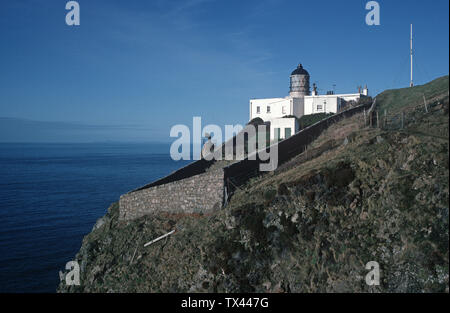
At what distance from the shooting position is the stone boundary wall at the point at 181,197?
52.6 feet

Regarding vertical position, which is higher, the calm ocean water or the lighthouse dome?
the lighthouse dome

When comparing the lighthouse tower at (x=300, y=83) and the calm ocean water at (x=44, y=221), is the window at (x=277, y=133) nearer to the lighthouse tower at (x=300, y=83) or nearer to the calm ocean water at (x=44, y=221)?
the lighthouse tower at (x=300, y=83)

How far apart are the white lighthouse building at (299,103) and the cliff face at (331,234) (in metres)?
24.9

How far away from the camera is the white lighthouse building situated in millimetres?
39812

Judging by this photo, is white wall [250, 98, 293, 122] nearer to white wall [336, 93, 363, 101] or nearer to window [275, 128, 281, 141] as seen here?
white wall [336, 93, 363, 101]

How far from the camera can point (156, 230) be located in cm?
1591

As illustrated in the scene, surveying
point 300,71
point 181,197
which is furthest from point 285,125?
point 181,197

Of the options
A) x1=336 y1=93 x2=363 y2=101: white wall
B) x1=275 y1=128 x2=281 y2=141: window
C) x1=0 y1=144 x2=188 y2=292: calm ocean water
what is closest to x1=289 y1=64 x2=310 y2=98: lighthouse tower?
x1=336 y1=93 x2=363 y2=101: white wall

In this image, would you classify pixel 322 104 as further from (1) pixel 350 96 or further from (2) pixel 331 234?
(2) pixel 331 234

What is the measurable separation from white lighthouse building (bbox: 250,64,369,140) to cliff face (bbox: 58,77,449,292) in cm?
2489

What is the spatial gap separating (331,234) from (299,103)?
33.2m

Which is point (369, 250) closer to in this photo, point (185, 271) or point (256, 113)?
point (185, 271)
